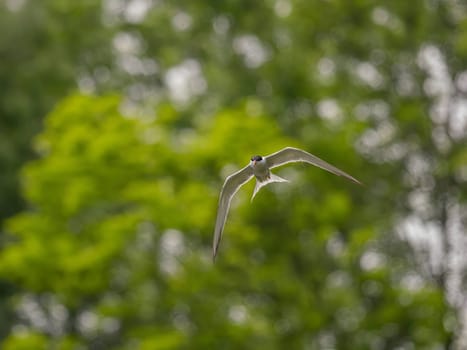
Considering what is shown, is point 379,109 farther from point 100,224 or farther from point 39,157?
point 39,157

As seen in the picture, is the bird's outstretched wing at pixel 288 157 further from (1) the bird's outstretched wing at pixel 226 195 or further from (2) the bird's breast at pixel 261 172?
(1) the bird's outstretched wing at pixel 226 195

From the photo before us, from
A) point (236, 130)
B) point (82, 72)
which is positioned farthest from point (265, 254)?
point (82, 72)

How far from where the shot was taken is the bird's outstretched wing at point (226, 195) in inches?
293

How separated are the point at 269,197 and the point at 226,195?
1038cm

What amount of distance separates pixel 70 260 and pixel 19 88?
9.29 meters

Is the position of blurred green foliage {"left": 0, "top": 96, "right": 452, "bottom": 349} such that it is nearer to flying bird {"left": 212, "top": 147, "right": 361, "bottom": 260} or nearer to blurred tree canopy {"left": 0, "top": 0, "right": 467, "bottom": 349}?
blurred tree canopy {"left": 0, "top": 0, "right": 467, "bottom": 349}

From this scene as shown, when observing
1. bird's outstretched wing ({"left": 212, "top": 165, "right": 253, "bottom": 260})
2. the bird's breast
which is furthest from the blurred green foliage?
the bird's breast

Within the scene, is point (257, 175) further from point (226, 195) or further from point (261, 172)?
point (226, 195)

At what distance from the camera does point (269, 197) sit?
1831 centimetres

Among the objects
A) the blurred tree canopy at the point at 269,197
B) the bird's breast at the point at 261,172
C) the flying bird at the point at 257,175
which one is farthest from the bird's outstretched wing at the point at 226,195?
the blurred tree canopy at the point at 269,197

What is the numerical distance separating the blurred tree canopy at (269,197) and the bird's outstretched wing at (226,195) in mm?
9583

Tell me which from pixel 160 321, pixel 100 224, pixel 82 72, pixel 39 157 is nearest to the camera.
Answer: pixel 100 224

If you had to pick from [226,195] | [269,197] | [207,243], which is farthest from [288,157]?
[207,243]

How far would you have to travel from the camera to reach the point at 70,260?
19.0 metres
